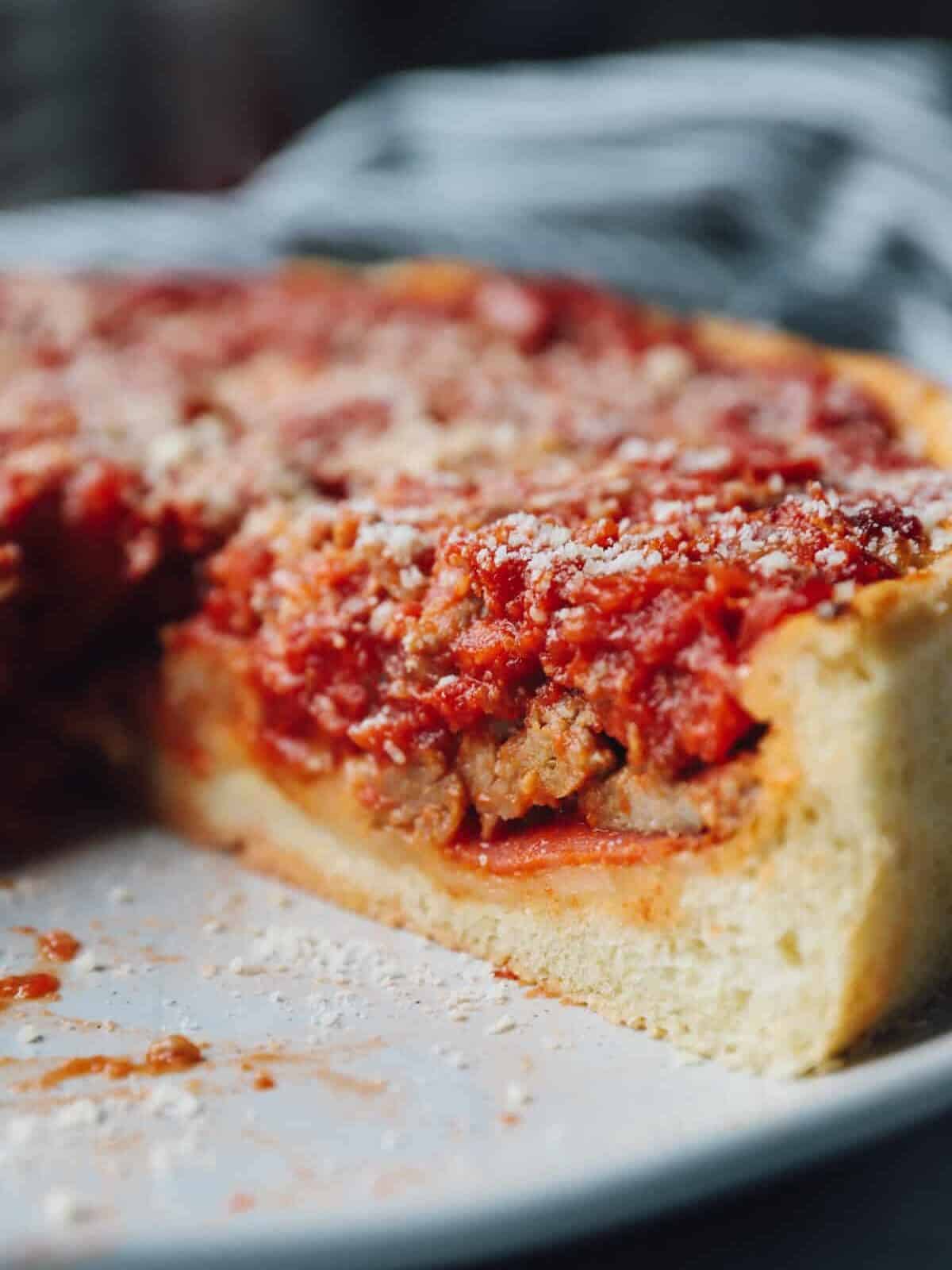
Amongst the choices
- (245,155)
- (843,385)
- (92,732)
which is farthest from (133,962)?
(245,155)

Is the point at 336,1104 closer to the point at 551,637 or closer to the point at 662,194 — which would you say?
the point at 551,637

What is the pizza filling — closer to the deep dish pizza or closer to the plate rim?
the deep dish pizza

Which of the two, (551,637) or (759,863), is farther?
(551,637)

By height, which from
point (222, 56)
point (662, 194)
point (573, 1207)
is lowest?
point (573, 1207)

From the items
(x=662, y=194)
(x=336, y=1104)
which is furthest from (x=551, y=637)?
(x=662, y=194)

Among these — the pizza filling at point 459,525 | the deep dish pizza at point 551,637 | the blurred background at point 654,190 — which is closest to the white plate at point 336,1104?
the deep dish pizza at point 551,637

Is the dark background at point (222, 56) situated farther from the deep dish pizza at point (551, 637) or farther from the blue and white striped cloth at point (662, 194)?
the deep dish pizza at point (551, 637)

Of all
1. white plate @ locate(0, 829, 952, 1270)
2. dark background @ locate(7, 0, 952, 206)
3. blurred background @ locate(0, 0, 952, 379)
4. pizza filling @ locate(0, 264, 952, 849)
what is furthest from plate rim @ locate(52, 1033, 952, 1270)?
dark background @ locate(7, 0, 952, 206)
